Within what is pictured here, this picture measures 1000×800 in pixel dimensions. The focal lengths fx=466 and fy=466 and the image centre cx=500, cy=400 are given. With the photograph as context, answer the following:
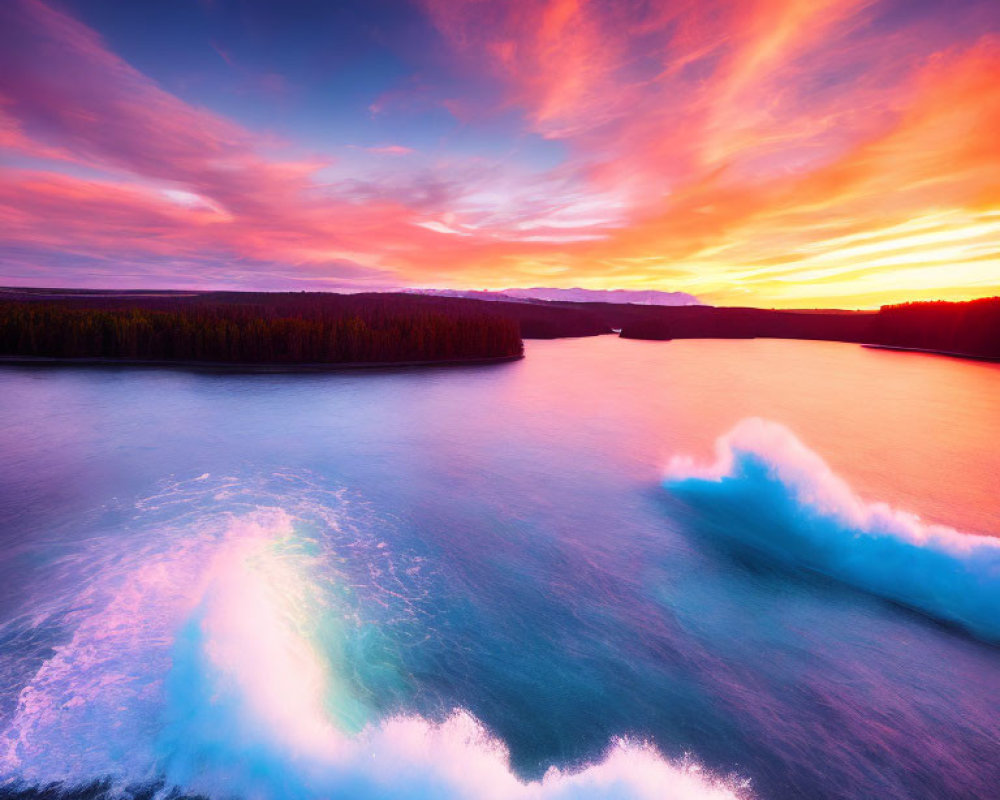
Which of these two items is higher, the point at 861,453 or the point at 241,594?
the point at 241,594

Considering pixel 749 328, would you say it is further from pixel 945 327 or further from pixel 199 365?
pixel 199 365

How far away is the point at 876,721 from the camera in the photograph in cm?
550

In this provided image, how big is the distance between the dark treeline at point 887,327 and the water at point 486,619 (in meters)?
53.3

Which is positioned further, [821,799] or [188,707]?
[188,707]

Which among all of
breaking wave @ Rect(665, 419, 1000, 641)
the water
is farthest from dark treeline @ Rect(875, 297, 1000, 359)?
breaking wave @ Rect(665, 419, 1000, 641)

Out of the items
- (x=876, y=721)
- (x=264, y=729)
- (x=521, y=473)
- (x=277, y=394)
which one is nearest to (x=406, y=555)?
(x=264, y=729)

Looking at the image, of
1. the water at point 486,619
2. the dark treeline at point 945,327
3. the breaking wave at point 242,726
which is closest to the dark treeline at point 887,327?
the dark treeline at point 945,327

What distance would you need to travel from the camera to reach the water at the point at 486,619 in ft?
15.5

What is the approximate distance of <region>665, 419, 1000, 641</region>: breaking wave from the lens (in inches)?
320

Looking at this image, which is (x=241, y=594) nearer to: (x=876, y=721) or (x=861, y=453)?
(x=876, y=721)

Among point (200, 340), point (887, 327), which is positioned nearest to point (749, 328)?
point (887, 327)

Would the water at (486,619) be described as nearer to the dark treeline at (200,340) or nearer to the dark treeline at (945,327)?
the dark treeline at (200,340)

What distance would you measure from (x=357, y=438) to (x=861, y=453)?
1896 cm

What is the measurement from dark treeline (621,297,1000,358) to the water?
175 feet
